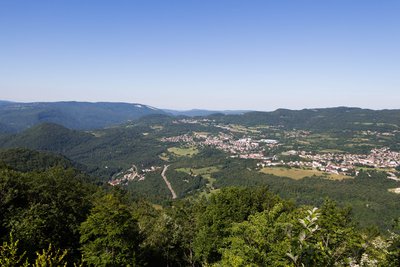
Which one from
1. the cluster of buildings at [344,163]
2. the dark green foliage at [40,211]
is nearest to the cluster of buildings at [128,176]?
the cluster of buildings at [344,163]

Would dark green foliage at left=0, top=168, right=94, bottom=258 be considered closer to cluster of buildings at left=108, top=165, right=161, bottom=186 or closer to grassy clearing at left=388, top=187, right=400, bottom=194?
cluster of buildings at left=108, top=165, right=161, bottom=186

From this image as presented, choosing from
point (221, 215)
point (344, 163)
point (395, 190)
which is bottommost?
point (395, 190)

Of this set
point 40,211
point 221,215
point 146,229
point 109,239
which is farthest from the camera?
point 146,229

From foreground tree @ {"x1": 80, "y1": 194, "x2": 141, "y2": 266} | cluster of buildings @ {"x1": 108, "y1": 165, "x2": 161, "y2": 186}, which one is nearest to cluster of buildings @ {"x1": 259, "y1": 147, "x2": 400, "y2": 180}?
cluster of buildings @ {"x1": 108, "y1": 165, "x2": 161, "y2": 186}

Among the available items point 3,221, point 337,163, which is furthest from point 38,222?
point 337,163

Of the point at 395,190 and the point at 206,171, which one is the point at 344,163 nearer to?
the point at 395,190

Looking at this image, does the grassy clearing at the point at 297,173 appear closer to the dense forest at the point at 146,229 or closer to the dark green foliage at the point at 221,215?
the dense forest at the point at 146,229

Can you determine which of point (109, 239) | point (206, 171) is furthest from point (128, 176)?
point (109, 239)

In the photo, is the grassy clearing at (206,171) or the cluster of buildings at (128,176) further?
the cluster of buildings at (128,176)

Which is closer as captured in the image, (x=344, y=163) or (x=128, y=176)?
(x=128, y=176)
